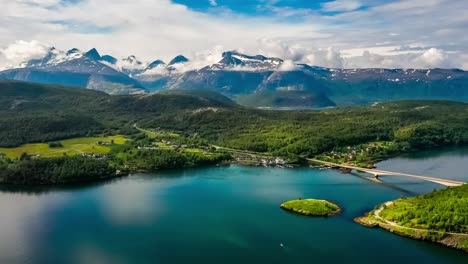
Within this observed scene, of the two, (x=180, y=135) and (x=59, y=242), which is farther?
(x=180, y=135)

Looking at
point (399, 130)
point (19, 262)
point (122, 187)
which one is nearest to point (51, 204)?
point (122, 187)

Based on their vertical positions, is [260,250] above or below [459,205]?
below

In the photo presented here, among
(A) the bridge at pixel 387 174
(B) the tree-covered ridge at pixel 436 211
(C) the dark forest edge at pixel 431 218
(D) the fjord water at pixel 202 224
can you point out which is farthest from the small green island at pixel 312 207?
(A) the bridge at pixel 387 174

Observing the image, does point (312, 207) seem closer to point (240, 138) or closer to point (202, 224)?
point (202, 224)

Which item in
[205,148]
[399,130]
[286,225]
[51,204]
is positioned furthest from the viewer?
[399,130]

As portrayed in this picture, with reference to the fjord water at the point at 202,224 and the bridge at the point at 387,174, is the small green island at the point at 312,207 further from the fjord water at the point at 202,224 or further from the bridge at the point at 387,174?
the bridge at the point at 387,174

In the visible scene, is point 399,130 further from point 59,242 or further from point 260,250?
point 59,242

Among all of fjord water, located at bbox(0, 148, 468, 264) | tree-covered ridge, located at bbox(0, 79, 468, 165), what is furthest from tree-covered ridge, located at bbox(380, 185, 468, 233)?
tree-covered ridge, located at bbox(0, 79, 468, 165)
